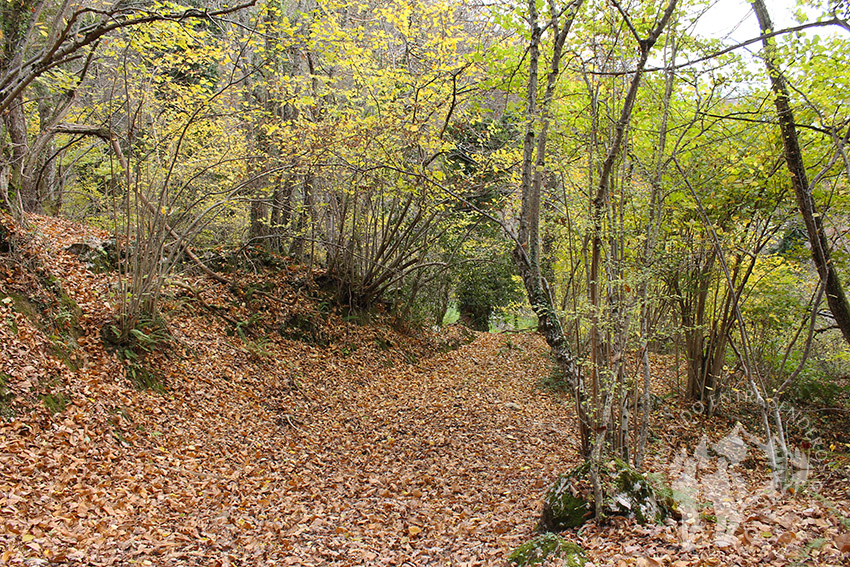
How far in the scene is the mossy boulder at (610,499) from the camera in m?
3.62

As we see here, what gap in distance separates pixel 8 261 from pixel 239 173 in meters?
5.21

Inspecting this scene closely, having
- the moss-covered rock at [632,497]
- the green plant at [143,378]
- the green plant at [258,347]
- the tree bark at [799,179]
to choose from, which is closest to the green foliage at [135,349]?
the green plant at [143,378]

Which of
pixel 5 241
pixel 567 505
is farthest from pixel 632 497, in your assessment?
pixel 5 241

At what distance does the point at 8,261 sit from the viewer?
5.26m

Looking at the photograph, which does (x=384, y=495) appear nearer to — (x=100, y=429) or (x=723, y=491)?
(x=100, y=429)

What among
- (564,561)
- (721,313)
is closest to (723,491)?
(564,561)

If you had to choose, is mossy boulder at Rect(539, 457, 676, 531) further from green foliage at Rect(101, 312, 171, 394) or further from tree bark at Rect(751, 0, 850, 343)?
green foliage at Rect(101, 312, 171, 394)

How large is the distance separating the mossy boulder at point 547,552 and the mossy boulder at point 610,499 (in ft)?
0.92

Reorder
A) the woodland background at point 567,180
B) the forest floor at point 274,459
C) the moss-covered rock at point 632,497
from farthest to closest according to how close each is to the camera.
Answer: the woodland background at point 567,180
the moss-covered rock at point 632,497
the forest floor at point 274,459

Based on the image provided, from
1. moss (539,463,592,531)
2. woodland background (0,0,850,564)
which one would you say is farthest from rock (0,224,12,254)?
moss (539,463,592,531)

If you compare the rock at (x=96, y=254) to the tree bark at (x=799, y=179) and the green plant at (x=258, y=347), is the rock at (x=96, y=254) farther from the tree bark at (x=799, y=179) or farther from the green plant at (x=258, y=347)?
the tree bark at (x=799, y=179)

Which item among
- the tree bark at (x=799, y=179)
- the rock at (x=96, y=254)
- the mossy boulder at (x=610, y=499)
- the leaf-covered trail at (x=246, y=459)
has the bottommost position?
the leaf-covered trail at (x=246, y=459)

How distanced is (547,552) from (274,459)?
3382 mm

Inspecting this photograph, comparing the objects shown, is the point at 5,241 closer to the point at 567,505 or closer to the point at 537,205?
the point at 537,205
